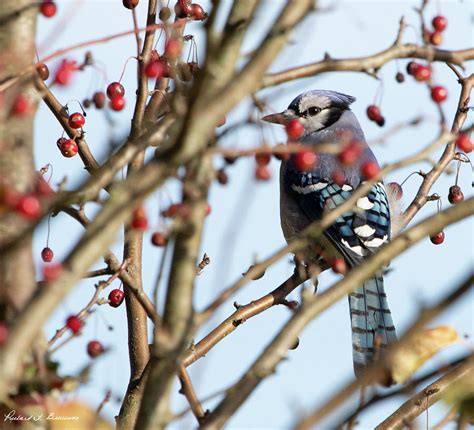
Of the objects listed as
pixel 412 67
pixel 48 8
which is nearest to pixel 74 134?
pixel 48 8

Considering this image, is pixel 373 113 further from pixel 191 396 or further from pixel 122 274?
pixel 191 396

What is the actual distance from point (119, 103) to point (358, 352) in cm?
192

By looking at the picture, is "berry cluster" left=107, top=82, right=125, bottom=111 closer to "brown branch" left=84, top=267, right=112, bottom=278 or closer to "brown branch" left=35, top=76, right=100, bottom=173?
"brown branch" left=35, top=76, right=100, bottom=173

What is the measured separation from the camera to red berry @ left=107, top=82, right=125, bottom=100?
9.96 ft

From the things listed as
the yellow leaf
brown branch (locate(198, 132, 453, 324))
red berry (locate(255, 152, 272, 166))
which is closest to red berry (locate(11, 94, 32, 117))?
red berry (locate(255, 152, 272, 166))

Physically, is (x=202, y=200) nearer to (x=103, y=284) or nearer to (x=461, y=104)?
(x=103, y=284)

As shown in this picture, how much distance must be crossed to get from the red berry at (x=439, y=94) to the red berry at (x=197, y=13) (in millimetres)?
869

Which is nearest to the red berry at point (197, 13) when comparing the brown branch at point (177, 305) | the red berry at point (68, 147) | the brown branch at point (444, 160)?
the red berry at point (68, 147)

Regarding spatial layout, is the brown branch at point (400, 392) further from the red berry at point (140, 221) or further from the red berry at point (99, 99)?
the red berry at point (99, 99)

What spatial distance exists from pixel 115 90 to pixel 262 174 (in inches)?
45.8

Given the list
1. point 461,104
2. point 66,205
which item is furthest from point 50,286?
point 461,104

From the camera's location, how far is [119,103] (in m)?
2.98

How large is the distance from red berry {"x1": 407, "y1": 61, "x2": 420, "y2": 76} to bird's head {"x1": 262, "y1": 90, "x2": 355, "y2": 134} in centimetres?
270

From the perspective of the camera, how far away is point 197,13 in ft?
10.4
